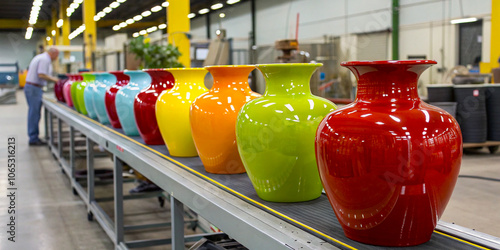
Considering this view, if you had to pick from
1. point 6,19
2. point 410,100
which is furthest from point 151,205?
point 6,19

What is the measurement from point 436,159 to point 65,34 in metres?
16.4

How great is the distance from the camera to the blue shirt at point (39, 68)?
659 cm

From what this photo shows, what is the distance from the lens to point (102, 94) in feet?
10.1

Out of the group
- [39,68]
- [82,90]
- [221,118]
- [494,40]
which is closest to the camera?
[221,118]

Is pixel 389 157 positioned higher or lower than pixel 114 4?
lower

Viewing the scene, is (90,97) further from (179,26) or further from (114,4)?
(114,4)

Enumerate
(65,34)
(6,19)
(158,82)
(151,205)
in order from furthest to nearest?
1. (6,19)
2. (65,34)
3. (151,205)
4. (158,82)

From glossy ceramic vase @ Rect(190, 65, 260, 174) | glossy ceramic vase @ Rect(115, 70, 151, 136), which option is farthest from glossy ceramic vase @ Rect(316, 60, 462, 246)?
glossy ceramic vase @ Rect(115, 70, 151, 136)

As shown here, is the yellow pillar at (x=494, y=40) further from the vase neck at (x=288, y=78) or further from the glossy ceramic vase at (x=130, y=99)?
the vase neck at (x=288, y=78)

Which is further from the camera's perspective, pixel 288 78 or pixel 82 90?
pixel 82 90

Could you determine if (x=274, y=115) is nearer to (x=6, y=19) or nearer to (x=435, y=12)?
(x=435, y=12)

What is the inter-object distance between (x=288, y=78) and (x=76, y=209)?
308 centimetres

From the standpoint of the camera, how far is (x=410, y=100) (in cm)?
96

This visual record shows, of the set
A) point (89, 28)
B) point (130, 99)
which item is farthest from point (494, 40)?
point (89, 28)
